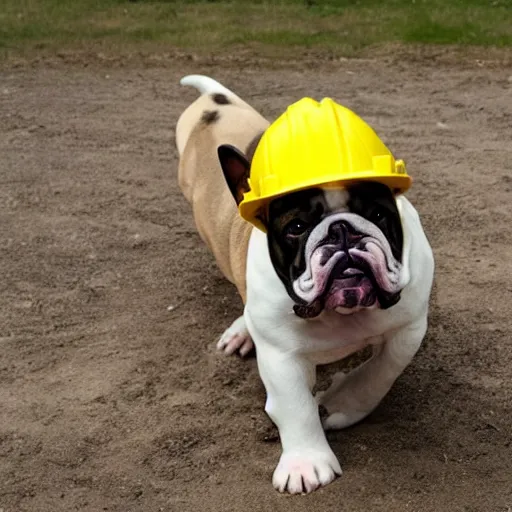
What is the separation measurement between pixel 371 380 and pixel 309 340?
0.43m

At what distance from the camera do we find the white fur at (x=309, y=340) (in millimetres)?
2764

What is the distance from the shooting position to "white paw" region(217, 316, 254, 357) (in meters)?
3.74

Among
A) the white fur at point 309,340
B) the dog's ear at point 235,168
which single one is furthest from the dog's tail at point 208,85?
the dog's ear at point 235,168

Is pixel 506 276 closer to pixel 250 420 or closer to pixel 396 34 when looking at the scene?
pixel 250 420

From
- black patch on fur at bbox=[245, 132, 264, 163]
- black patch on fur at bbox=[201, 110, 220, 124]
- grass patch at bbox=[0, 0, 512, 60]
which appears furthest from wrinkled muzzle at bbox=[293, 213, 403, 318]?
grass patch at bbox=[0, 0, 512, 60]

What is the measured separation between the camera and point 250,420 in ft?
10.8

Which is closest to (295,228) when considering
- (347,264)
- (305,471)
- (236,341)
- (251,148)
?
(347,264)

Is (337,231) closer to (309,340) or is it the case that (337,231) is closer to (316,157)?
(316,157)

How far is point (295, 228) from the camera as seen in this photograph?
2496mm

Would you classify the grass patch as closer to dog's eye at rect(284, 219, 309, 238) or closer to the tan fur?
the tan fur

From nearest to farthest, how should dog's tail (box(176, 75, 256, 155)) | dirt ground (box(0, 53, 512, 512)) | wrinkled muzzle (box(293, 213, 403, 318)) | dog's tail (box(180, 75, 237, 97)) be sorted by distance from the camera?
wrinkled muzzle (box(293, 213, 403, 318)) < dirt ground (box(0, 53, 512, 512)) < dog's tail (box(176, 75, 256, 155)) < dog's tail (box(180, 75, 237, 97))

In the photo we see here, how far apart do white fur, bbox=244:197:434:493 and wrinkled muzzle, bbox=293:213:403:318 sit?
218 mm

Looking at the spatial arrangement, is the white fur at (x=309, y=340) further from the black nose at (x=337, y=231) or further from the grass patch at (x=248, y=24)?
the grass patch at (x=248, y=24)

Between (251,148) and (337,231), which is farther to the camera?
(251,148)
